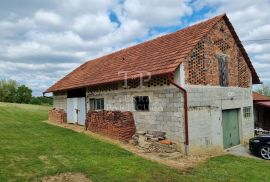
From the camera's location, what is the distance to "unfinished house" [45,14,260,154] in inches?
489

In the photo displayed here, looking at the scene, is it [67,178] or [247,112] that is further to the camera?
[247,112]

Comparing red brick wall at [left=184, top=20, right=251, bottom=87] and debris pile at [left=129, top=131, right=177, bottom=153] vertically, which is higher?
red brick wall at [left=184, top=20, right=251, bottom=87]

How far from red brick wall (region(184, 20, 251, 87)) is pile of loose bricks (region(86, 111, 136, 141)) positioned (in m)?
4.01

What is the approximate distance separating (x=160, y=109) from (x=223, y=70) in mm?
4645

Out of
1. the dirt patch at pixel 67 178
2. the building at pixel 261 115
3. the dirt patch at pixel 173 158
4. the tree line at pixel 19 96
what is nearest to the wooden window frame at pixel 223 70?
the dirt patch at pixel 173 158

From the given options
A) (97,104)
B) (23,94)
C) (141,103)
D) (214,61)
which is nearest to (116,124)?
(141,103)

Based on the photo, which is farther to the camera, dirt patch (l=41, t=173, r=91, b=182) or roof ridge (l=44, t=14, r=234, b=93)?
roof ridge (l=44, t=14, r=234, b=93)

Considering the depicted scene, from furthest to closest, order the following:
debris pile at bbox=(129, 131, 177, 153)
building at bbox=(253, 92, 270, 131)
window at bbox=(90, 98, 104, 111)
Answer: building at bbox=(253, 92, 270, 131) < window at bbox=(90, 98, 104, 111) < debris pile at bbox=(129, 131, 177, 153)

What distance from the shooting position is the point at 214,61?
14.3 m

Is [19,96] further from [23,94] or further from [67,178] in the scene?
[67,178]

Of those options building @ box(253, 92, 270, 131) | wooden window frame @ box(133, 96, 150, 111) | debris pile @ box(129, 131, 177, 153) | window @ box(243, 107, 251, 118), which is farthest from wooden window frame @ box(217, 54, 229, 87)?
building @ box(253, 92, 270, 131)

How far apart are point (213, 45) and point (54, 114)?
15883mm

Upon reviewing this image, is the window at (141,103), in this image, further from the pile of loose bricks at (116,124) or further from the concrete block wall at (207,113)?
the concrete block wall at (207,113)

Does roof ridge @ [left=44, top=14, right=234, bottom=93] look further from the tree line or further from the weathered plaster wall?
the tree line
